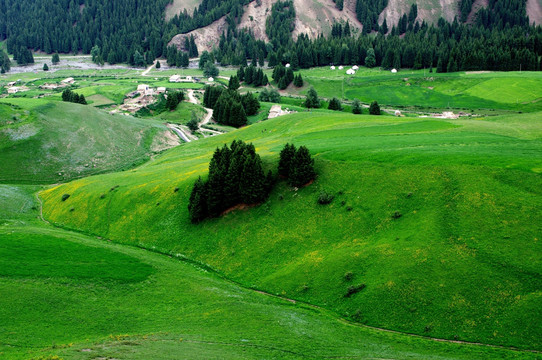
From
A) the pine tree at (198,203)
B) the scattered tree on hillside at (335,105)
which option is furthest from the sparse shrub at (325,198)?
the scattered tree on hillside at (335,105)

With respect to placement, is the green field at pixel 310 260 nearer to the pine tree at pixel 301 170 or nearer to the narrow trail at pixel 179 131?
the pine tree at pixel 301 170

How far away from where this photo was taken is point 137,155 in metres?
128

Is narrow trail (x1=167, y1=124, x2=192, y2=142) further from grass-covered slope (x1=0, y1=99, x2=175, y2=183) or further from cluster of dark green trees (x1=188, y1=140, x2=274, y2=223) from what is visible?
cluster of dark green trees (x1=188, y1=140, x2=274, y2=223)

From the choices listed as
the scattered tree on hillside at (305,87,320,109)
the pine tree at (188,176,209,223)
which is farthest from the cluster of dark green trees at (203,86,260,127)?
the pine tree at (188,176,209,223)

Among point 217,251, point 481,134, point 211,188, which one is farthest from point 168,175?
point 481,134

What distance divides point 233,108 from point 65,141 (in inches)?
2457

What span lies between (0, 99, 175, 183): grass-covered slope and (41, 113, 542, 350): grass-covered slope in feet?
95.2

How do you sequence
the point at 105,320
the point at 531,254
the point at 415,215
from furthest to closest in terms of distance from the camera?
the point at 415,215 → the point at 531,254 → the point at 105,320

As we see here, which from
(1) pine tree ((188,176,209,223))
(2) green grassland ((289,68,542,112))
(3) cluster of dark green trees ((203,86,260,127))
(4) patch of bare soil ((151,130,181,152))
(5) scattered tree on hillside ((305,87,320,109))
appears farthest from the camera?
(5) scattered tree on hillside ((305,87,320,109))

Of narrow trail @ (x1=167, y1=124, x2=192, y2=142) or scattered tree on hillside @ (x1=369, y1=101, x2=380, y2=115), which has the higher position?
scattered tree on hillside @ (x1=369, y1=101, x2=380, y2=115)

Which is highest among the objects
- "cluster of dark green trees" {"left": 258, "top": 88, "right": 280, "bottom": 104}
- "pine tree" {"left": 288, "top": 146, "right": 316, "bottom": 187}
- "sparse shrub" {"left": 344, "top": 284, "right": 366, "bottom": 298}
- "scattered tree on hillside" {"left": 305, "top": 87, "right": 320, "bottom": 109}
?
"cluster of dark green trees" {"left": 258, "top": 88, "right": 280, "bottom": 104}

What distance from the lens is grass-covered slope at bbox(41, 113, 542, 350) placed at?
4112cm

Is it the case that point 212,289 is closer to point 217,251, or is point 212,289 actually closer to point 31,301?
point 217,251

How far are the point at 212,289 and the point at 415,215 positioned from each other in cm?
2662
